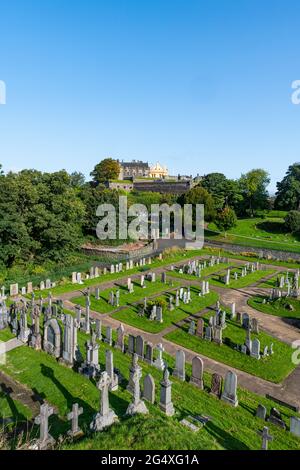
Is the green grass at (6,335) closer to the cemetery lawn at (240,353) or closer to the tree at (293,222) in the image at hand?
the cemetery lawn at (240,353)

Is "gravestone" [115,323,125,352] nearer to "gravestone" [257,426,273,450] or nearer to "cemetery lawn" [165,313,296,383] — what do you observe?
"cemetery lawn" [165,313,296,383]

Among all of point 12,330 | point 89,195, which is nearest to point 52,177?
point 89,195

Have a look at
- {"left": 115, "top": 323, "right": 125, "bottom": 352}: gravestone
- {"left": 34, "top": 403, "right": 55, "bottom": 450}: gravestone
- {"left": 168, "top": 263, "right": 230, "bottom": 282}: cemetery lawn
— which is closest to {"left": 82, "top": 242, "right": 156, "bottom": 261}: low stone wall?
{"left": 168, "top": 263, "right": 230, "bottom": 282}: cemetery lawn

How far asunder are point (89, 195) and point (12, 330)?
29.0 m

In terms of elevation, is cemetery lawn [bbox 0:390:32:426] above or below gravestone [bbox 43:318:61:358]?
below

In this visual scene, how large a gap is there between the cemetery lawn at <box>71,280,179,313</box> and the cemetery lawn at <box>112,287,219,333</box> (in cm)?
121

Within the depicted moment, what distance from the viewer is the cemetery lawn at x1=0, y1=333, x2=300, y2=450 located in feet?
26.0

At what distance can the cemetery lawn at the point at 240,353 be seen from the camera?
13.5 m

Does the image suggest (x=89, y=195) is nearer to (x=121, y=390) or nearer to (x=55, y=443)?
(x=121, y=390)

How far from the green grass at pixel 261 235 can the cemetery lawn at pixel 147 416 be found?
3607cm

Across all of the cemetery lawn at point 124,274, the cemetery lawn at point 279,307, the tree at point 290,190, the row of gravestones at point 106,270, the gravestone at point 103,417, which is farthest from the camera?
the tree at point 290,190

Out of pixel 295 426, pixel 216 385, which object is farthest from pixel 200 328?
pixel 295 426

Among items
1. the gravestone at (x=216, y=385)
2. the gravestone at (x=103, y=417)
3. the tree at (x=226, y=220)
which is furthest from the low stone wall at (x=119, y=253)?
the gravestone at (x=103, y=417)

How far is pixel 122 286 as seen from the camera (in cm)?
2561
